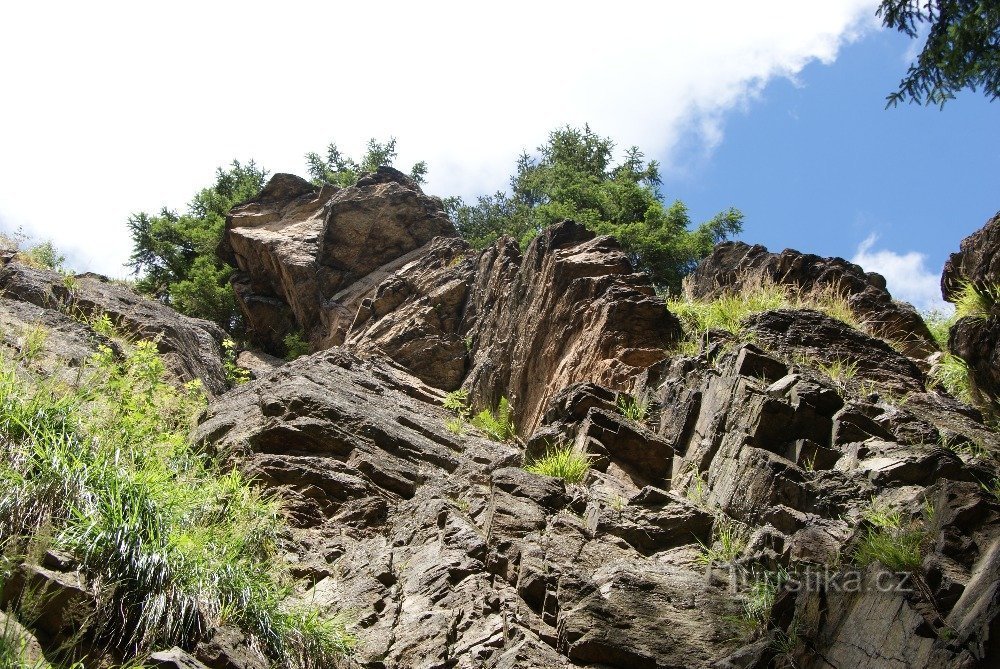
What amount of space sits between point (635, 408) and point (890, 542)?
4513 millimetres

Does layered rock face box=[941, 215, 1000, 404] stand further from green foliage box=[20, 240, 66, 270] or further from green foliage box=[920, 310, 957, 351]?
green foliage box=[20, 240, 66, 270]

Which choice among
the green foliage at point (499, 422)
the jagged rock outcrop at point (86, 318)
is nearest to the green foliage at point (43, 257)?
the jagged rock outcrop at point (86, 318)

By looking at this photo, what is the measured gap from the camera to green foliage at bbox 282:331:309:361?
19734 mm

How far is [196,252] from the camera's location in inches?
944

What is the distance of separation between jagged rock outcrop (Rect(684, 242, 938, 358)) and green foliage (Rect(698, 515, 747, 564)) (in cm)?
606

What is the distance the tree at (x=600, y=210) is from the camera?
20.2 meters

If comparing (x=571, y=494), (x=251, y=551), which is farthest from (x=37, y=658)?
(x=571, y=494)

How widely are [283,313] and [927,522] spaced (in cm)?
1690

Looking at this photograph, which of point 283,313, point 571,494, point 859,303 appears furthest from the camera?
point 283,313

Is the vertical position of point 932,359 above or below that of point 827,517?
above

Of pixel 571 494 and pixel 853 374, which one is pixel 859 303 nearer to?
pixel 853 374

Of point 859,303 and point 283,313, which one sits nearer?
point 859,303

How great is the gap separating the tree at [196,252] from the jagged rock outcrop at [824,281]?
12693mm

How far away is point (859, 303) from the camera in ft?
43.4
